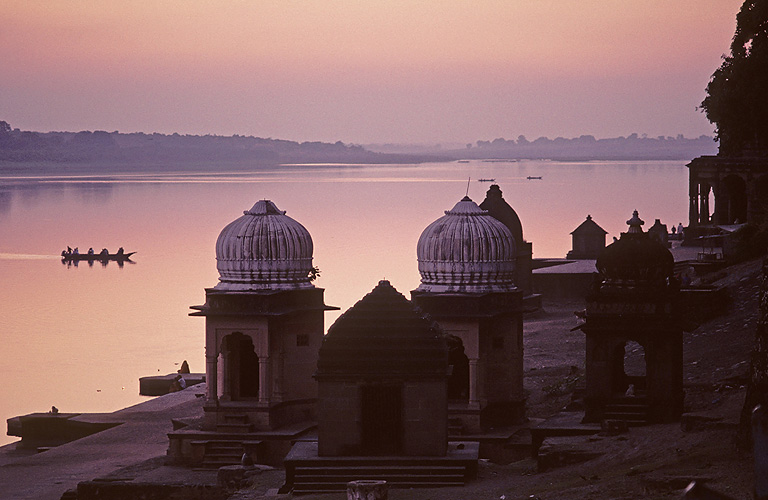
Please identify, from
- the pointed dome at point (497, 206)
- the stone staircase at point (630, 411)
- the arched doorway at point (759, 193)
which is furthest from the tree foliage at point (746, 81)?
the stone staircase at point (630, 411)

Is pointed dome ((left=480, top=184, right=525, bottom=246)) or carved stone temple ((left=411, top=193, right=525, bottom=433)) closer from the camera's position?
carved stone temple ((left=411, top=193, right=525, bottom=433))

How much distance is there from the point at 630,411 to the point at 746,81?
21.5 meters

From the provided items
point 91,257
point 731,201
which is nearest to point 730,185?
point 731,201

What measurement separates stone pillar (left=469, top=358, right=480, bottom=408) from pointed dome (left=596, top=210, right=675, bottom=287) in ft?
10.5

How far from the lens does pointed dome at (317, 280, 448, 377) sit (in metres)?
25.1

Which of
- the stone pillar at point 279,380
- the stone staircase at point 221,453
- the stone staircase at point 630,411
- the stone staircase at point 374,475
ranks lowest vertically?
the stone staircase at point 221,453

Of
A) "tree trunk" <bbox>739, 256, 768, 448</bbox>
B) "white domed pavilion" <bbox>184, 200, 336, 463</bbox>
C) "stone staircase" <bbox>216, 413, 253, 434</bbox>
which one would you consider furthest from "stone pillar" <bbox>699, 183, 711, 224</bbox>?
"tree trunk" <bbox>739, 256, 768, 448</bbox>

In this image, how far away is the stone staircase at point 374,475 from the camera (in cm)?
2434

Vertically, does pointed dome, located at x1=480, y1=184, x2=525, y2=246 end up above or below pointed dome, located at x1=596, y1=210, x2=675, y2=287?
above

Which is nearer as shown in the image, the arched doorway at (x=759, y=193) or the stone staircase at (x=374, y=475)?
the stone staircase at (x=374, y=475)

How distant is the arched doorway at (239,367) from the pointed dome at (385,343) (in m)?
6.49

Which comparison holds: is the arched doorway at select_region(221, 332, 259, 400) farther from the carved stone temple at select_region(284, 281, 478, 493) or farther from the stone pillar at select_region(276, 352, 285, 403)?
the carved stone temple at select_region(284, 281, 478, 493)

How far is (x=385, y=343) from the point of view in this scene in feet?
82.7

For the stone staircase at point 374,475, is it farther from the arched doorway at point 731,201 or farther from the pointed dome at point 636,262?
the arched doorway at point 731,201
